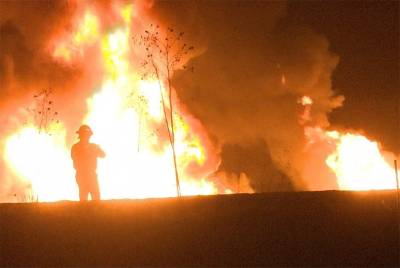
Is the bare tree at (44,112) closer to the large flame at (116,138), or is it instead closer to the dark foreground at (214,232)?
the large flame at (116,138)

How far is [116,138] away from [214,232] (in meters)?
14.5

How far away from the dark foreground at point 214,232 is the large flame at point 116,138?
13.0 meters

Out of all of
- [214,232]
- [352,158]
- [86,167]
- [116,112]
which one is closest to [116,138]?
[116,112]

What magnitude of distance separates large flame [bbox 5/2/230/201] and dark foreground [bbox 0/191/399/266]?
1295 centimetres

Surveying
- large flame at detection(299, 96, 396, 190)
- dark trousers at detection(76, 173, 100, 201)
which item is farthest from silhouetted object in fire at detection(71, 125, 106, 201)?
large flame at detection(299, 96, 396, 190)

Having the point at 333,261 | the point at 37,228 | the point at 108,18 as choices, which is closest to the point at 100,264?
the point at 37,228

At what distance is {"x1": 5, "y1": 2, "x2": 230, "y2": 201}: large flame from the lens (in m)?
21.2

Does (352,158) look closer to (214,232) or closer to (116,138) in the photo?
(116,138)

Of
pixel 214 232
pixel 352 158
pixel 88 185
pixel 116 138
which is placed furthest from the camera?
pixel 352 158

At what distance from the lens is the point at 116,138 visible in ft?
69.9

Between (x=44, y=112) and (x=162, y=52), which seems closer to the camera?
(x=162, y=52)

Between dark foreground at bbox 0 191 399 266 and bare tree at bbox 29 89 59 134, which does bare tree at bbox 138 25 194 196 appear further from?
dark foreground at bbox 0 191 399 266

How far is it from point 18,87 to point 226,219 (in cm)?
1790

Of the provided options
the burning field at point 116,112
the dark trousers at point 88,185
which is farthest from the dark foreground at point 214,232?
the burning field at point 116,112
